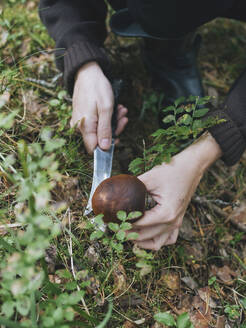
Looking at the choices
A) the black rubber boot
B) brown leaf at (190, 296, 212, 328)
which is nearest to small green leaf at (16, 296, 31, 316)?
brown leaf at (190, 296, 212, 328)

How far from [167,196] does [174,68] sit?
1.78 metres

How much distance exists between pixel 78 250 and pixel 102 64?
5.17ft

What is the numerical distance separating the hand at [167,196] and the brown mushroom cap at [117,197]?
0.17m

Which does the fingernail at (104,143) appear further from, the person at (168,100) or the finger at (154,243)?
the finger at (154,243)

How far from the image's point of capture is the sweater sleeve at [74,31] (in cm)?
234

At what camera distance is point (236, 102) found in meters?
2.16

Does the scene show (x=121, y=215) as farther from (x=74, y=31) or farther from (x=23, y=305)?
(x=74, y=31)

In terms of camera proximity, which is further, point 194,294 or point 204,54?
point 204,54

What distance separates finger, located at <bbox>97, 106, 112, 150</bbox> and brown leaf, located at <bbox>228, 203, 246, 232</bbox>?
1.34 metres

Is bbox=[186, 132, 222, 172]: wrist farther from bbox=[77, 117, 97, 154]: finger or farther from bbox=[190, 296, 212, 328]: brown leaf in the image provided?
bbox=[190, 296, 212, 328]: brown leaf

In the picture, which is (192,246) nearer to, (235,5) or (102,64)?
(102,64)

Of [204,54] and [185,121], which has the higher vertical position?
[185,121]

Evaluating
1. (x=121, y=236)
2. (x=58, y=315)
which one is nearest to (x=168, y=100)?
(x=121, y=236)

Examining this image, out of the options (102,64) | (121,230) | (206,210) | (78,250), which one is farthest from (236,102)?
(78,250)
